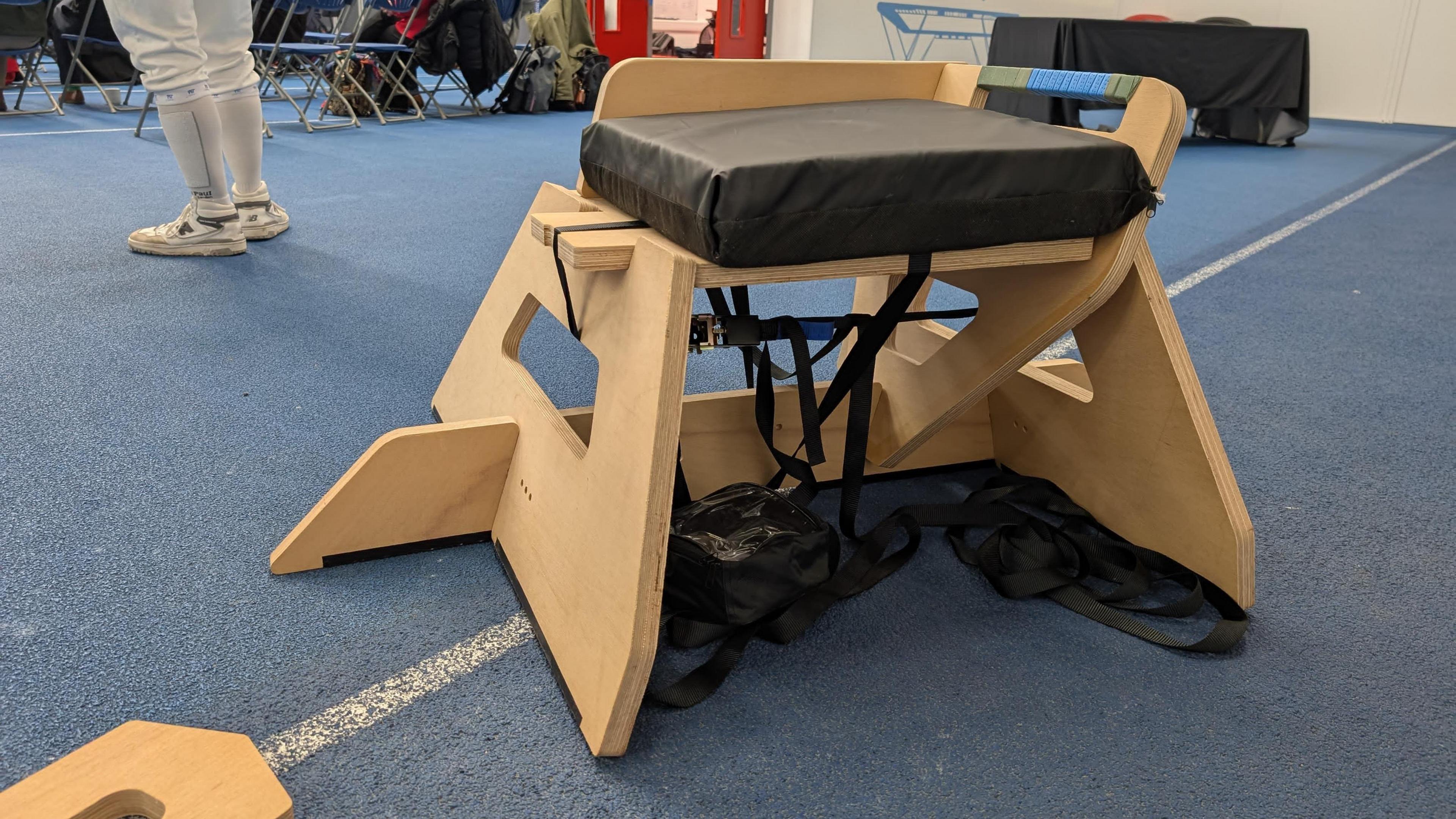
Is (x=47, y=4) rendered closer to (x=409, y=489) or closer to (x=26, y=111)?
(x=26, y=111)

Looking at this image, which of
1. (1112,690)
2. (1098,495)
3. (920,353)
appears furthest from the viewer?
(920,353)

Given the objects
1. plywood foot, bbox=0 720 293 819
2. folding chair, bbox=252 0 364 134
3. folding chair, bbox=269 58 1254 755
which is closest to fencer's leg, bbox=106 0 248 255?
folding chair, bbox=269 58 1254 755

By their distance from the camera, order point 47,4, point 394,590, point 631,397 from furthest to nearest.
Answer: point 47,4
point 394,590
point 631,397

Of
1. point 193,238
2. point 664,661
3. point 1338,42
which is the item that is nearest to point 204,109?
point 193,238

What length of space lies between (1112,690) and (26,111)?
21.3 ft

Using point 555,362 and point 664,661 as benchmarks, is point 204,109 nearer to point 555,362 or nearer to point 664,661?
point 555,362

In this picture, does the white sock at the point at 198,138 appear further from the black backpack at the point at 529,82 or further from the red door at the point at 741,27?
the red door at the point at 741,27

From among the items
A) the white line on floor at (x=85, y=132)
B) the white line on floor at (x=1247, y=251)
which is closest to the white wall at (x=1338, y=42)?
the white line on floor at (x=1247, y=251)

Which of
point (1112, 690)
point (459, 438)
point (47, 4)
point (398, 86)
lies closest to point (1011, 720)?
point (1112, 690)

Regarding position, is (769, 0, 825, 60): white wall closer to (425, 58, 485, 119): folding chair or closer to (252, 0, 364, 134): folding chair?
(425, 58, 485, 119): folding chair

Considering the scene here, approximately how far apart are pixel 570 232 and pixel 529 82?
238 inches

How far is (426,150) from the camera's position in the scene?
474cm

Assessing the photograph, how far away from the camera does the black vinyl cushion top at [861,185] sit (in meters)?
0.90

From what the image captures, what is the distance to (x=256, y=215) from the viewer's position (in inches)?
114
